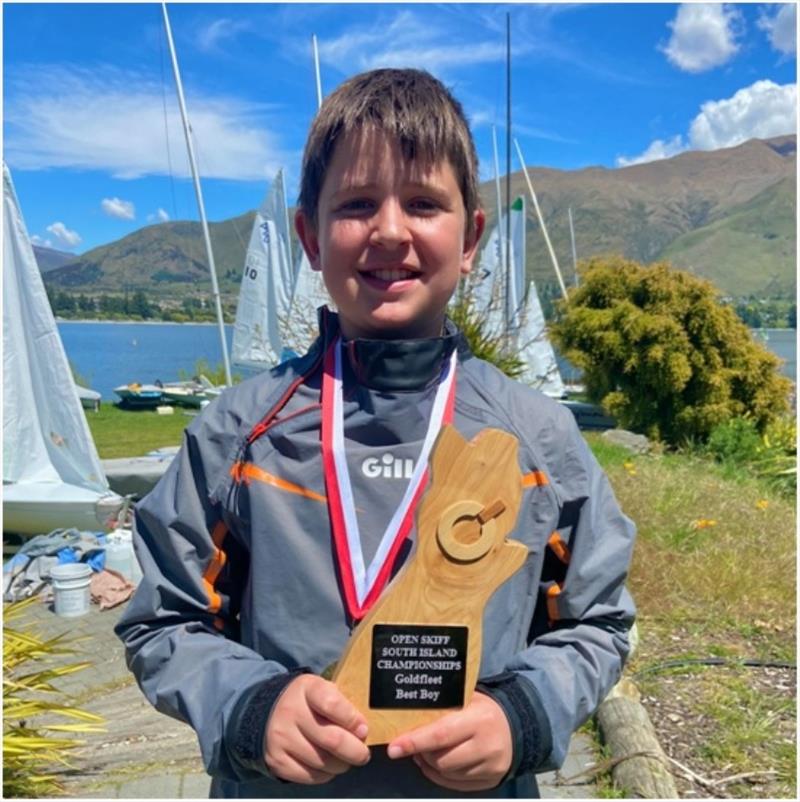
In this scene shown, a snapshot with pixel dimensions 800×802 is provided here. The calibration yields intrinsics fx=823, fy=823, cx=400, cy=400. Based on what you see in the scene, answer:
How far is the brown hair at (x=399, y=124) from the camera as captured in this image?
4.40 feet

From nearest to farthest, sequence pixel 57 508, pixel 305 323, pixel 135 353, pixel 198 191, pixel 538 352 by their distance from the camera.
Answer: pixel 57 508 → pixel 305 323 → pixel 198 191 → pixel 538 352 → pixel 135 353

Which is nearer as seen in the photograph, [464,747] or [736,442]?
[464,747]

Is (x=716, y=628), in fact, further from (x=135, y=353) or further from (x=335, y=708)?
(x=135, y=353)

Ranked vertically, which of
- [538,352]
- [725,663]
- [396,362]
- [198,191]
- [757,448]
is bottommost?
[725,663]

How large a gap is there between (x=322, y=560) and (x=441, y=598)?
0.22 m

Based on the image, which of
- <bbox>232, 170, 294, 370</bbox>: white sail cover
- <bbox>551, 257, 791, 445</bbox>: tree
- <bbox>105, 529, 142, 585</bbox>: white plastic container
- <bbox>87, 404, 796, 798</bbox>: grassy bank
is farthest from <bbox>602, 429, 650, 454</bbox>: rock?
<bbox>105, 529, 142, 585</bbox>: white plastic container

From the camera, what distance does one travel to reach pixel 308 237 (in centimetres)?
149

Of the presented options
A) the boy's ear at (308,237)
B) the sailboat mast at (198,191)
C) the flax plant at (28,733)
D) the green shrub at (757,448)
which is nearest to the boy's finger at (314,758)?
the boy's ear at (308,237)

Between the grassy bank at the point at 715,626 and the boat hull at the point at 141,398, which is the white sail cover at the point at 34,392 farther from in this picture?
the boat hull at the point at 141,398

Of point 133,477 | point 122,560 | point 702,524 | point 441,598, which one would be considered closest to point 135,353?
point 133,477

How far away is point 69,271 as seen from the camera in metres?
185

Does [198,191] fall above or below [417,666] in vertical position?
above


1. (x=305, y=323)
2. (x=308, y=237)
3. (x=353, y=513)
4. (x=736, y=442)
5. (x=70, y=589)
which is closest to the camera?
(x=353, y=513)

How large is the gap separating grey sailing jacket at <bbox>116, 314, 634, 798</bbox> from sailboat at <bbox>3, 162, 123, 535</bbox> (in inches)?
268
